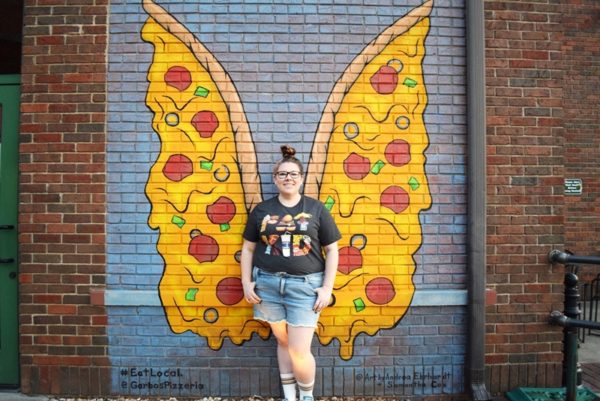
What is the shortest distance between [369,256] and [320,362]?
38.0 inches

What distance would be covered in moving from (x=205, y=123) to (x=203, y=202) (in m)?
0.65

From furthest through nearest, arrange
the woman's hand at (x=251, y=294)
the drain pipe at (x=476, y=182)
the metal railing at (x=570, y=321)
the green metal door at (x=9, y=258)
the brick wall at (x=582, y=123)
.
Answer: the brick wall at (x=582, y=123) < the green metal door at (x=9, y=258) < the drain pipe at (x=476, y=182) < the woman's hand at (x=251, y=294) < the metal railing at (x=570, y=321)

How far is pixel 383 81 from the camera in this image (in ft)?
11.7

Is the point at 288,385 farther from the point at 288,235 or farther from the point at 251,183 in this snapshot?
the point at 251,183

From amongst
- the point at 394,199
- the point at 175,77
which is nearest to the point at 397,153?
the point at 394,199

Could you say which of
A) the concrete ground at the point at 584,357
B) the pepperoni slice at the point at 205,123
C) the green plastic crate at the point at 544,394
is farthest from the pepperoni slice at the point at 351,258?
the concrete ground at the point at 584,357

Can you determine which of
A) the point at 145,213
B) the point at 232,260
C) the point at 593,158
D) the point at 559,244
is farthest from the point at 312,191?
the point at 593,158

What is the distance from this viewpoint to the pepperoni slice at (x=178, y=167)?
3533 mm

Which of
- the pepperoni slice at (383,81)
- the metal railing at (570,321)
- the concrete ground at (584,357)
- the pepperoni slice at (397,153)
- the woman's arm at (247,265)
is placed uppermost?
the pepperoni slice at (383,81)

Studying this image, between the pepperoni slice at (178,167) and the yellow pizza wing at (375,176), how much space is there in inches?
39.0

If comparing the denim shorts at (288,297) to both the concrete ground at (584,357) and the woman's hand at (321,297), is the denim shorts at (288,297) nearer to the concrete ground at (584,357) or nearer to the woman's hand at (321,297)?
the woman's hand at (321,297)

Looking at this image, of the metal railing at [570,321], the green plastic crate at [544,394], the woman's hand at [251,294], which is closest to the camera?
the metal railing at [570,321]

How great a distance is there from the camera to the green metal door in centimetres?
364

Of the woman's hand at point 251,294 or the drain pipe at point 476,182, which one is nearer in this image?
the woman's hand at point 251,294
